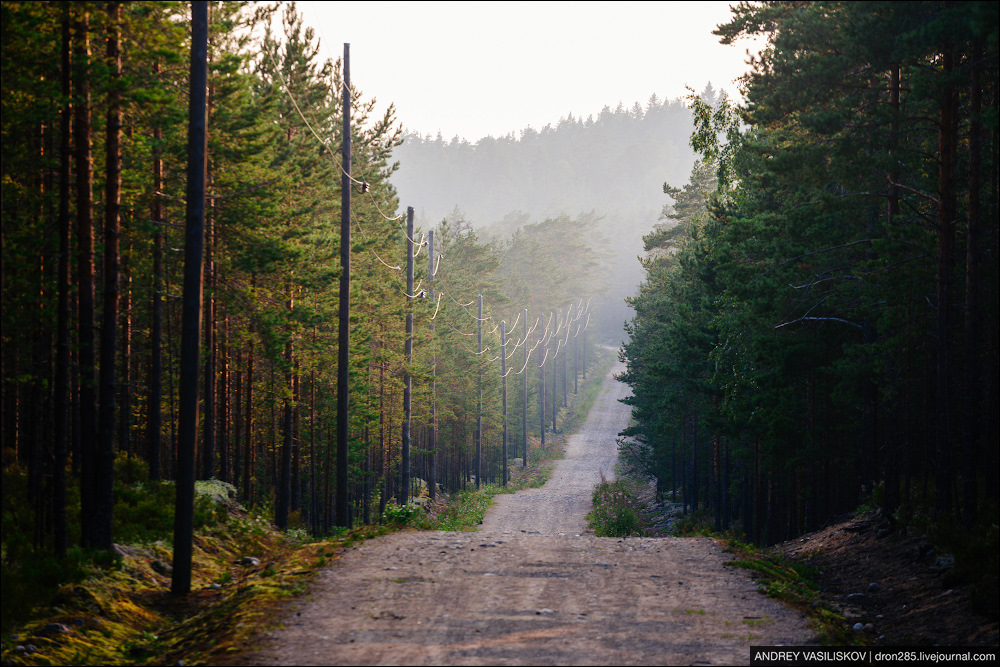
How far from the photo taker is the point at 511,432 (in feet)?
240

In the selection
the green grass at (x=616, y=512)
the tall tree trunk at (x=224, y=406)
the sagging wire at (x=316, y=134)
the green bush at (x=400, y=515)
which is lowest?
the green grass at (x=616, y=512)

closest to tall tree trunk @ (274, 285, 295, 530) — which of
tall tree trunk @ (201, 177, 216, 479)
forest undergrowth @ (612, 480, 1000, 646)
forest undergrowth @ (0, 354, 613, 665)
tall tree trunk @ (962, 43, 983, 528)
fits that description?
tall tree trunk @ (201, 177, 216, 479)

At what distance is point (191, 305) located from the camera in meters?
11.5

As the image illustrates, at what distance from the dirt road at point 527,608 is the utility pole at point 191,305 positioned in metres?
2.33

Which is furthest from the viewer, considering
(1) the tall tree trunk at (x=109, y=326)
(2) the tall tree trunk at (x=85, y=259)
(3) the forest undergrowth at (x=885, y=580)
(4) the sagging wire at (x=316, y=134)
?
(4) the sagging wire at (x=316, y=134)

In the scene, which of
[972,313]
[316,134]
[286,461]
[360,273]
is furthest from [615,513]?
[972,313]

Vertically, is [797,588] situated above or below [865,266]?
below

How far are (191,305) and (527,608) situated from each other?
6.95 metres

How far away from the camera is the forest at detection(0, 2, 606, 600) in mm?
11852

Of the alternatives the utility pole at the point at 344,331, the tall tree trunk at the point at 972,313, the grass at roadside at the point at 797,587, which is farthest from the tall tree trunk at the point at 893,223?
the utility pole at the point at 344,331

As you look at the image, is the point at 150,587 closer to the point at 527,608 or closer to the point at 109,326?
the point at 109,326

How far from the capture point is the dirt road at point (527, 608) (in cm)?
783

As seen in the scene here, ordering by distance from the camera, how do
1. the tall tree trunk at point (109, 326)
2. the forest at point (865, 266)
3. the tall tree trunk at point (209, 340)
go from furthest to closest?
the tall tree trunk at point (209, 340) < the forest at point (865, 266) < the tall tree trunk at point (109, 326)

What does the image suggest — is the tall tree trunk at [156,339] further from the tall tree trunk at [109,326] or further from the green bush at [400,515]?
the green bush at [400,515]
